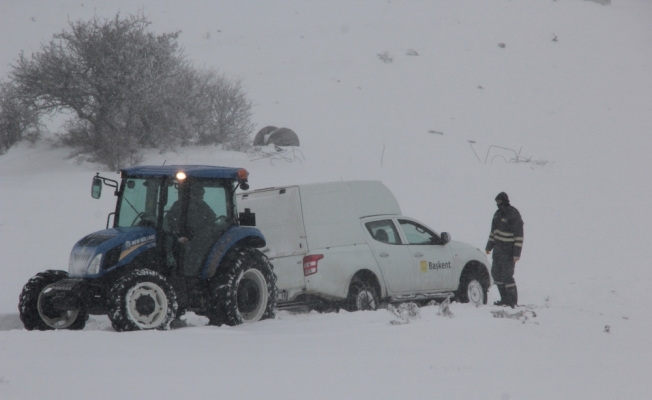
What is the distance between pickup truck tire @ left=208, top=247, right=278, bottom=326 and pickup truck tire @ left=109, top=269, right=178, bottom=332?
2.66ft

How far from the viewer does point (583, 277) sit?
15.6 metres

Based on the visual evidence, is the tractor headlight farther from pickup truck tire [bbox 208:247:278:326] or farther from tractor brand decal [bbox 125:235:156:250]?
pickup truck tire [bbox 208:247:278:326]

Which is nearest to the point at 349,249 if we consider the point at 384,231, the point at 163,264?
the point at 384,231

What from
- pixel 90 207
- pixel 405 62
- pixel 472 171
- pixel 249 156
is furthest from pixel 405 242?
pixel 405 62

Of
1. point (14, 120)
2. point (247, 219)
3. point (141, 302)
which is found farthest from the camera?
point (14, 120)

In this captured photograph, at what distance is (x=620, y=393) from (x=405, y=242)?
6.22 meters

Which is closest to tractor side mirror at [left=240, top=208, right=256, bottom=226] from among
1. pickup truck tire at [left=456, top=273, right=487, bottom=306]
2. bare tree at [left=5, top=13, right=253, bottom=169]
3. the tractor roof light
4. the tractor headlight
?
the tractor roof light

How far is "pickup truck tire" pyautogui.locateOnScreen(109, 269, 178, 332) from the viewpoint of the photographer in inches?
336

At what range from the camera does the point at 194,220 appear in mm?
9828

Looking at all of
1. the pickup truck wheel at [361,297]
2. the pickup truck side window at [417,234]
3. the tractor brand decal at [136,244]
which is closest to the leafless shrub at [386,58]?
the pickup truck side window at [417,234]

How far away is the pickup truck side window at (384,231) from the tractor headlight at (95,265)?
4.52 metres

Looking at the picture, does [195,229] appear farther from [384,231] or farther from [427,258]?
[427,258]

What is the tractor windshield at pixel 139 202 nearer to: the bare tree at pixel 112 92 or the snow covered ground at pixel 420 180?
the snow covered ground at pixel 420 180

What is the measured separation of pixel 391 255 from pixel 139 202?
412 centimetres
